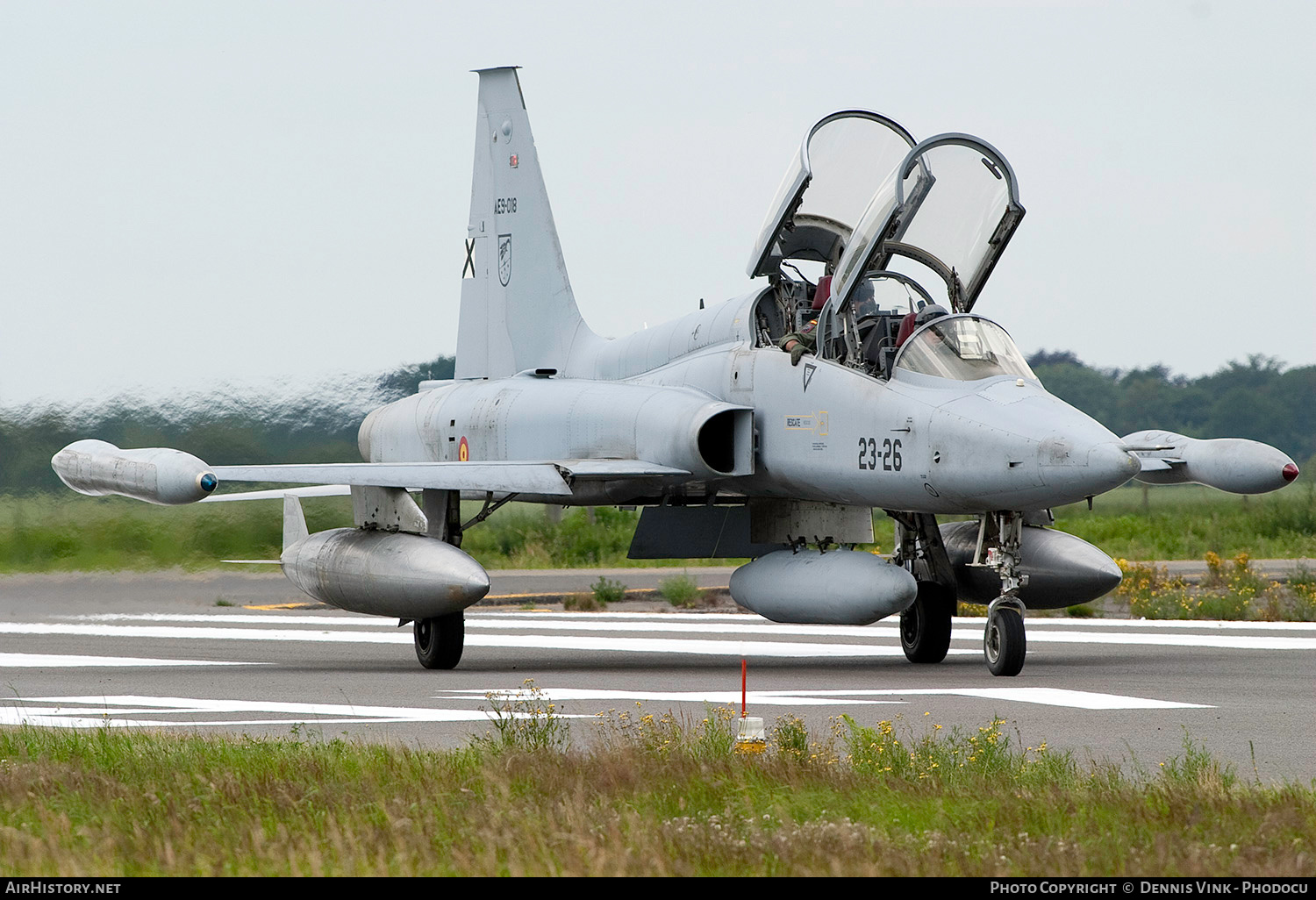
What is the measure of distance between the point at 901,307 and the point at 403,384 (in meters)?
10.6

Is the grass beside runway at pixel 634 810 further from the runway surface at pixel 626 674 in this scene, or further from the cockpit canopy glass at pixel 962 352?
the cockpit canopy glass at pixel 962 352

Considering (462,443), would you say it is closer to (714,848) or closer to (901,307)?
(901,307)

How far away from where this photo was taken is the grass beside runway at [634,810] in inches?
234

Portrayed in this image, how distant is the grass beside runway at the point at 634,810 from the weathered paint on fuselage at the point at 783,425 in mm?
4242

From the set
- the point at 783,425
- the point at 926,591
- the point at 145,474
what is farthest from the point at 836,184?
the point at 145,474

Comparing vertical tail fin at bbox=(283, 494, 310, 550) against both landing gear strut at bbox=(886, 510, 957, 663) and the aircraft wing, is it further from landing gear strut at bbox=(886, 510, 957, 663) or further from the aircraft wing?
landing gear strut at bbox=(886, 510, 957, 663)

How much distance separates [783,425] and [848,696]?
10.9ft

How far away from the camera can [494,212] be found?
21.2 metres

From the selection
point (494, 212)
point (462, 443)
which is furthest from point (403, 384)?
point (462, 443)

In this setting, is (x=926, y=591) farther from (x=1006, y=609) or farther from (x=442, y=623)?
(x=442, y=623)

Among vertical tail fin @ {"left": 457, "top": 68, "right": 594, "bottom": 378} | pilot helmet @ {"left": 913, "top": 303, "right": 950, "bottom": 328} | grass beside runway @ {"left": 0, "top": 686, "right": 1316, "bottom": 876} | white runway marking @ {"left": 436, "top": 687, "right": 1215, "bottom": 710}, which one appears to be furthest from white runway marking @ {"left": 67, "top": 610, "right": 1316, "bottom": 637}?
grass beside runway @ {"left": 0, "top": 686, "right": 1316, "bottom": 876}

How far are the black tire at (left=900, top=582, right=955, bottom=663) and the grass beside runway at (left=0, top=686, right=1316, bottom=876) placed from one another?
22.5ft

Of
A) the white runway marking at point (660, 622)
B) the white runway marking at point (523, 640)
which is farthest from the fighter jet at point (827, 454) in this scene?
the white runway marking at point (660, 622)

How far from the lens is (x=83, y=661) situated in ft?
56.7
